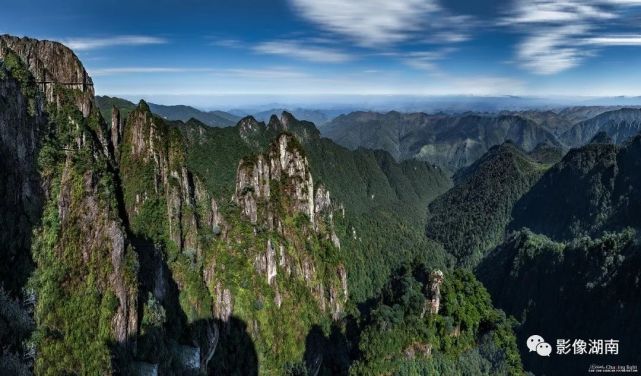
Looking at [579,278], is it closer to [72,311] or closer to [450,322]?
[450,322]

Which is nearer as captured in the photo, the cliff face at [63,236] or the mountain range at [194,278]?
the cliff face at [63,236]

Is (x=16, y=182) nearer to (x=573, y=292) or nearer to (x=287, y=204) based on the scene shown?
(x=287, y=204)

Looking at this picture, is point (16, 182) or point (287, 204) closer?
point (16, 182)

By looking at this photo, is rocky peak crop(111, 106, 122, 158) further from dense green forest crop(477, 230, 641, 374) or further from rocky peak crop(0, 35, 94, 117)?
dense green forest crop(477, 230, 641, 374)

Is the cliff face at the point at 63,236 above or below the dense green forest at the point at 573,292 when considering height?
above

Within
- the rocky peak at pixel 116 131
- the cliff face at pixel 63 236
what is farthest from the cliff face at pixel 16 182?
the rocky peak at pixel 116 131

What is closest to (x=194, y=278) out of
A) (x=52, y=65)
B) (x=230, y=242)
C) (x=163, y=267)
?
(x=163, y=267)

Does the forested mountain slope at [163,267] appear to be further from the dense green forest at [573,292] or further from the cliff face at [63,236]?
the dense green forest at [573,292]

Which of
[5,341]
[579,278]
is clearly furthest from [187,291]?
[579,278]

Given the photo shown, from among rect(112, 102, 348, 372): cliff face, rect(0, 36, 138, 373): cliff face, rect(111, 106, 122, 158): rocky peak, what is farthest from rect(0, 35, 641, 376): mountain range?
rect(111, 106, 122, 158): rocky peak

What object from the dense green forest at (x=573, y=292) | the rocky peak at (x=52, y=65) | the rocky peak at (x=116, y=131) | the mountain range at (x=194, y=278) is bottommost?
the dense green forest at (x=573, y=292)

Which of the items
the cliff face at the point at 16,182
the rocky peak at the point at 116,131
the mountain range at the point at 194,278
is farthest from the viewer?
the rocky peak at the point at 116,131
